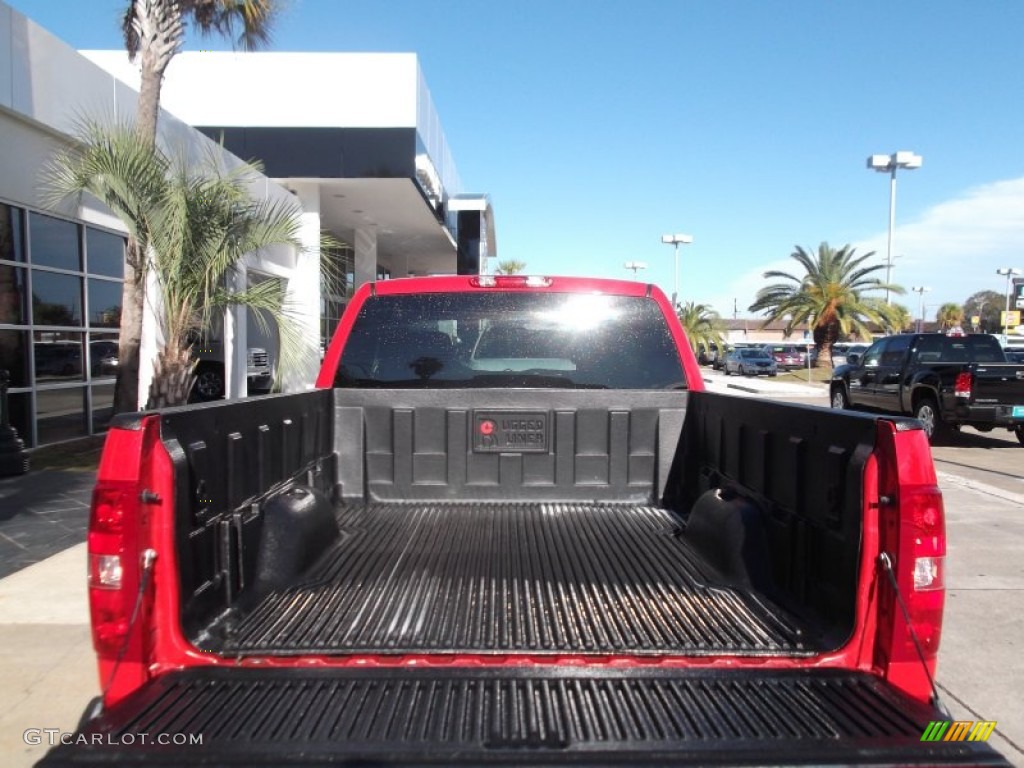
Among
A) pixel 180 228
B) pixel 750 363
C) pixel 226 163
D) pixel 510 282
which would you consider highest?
pixel 226 163

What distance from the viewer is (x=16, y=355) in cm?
945

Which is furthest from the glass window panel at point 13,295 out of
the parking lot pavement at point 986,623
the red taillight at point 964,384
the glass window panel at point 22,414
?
the red taillight at point 964,384

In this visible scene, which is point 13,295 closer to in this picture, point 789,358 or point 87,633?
point 87,633

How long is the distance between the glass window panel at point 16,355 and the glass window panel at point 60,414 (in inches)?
14.5

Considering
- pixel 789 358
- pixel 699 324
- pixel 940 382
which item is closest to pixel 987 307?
pixel 789 358

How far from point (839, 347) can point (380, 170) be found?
40.8 meters

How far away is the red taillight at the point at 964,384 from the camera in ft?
38.9

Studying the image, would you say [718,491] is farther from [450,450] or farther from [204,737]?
[204,737]

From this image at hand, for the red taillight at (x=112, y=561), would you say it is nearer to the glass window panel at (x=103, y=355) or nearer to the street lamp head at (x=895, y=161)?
the glass window panel at (x=103, y=355)

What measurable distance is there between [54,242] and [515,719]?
10764mm

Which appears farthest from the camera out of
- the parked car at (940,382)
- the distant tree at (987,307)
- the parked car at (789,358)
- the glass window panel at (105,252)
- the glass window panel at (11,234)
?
the distant tree at (987,307)

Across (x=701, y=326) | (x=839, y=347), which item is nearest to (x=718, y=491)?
(x=701, y=326)

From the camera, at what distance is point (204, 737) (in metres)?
1.75

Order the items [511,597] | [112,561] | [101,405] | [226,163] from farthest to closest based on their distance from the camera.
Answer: [226,163] < [101,405] < [511,597] < [112,561]
